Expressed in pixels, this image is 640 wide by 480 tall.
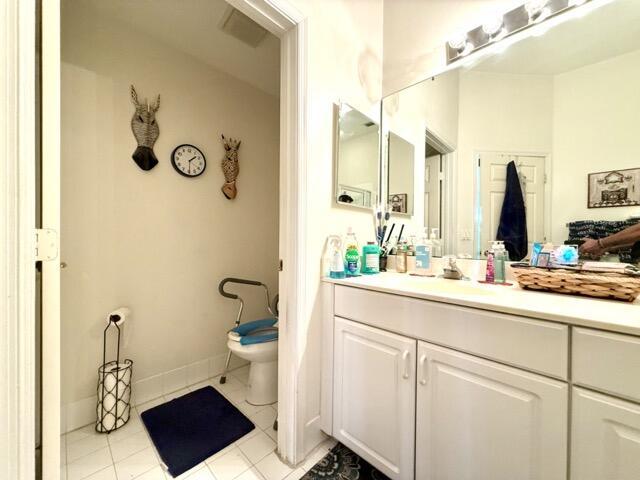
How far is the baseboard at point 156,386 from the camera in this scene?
1.32m

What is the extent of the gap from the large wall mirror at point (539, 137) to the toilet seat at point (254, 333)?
3.97 feet

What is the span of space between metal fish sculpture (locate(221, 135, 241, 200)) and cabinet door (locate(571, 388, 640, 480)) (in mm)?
2060

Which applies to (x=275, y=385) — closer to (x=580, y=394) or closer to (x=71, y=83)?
(x=580, y=394)

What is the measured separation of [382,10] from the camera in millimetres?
1582

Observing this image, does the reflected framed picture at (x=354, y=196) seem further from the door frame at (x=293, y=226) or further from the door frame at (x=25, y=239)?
the door frame at (x=25, y=239)

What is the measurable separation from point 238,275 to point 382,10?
2.14 meters

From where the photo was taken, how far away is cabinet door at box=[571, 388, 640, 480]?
1.82ft

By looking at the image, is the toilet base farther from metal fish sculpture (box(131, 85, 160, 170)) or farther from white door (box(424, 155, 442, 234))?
metal fish sculpture (box(131, 85, 160, 170))

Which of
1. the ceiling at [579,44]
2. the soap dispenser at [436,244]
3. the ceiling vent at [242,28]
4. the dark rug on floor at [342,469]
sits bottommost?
the dark rug on floor at [342,469]

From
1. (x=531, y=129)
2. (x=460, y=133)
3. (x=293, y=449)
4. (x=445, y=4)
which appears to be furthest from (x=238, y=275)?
(x=445, y=4)

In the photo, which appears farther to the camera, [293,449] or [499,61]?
[499,61]

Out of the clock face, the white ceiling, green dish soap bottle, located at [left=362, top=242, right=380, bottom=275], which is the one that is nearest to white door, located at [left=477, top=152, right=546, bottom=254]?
green dish soap bottle, located at [left=362, top=242, right=380, bottom=275]

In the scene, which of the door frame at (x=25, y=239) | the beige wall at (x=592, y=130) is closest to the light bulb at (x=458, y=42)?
the beige wall at (x=592, y=130)

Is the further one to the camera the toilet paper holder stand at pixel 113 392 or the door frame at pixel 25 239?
the toilet paper holder stand at pixel 113 392
